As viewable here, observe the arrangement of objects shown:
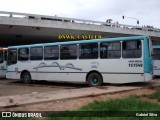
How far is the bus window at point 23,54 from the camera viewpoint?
20.9 metres

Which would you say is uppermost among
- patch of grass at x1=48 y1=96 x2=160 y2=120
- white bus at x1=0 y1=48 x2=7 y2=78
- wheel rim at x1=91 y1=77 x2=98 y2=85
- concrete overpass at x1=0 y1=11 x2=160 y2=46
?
concrete overpass at x1=0 y1=11 x2=160 y2=46

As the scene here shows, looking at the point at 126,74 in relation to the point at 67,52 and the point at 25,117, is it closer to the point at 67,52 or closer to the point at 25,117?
the point at 67,52

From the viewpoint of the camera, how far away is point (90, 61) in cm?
1758

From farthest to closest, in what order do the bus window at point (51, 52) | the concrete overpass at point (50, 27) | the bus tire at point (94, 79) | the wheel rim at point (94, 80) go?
the concrete overpass at point (50, 27), the bus window at point (51, 52), the wheel rim at point (94, 80), the bus tire at point (94, 79)

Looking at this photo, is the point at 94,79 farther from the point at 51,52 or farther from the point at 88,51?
the point at 51,52

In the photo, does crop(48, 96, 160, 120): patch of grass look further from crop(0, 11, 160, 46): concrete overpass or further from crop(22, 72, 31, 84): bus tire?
crop(0, 11, 160, 46): concrete overpass

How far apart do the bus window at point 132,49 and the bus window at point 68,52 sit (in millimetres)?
3007

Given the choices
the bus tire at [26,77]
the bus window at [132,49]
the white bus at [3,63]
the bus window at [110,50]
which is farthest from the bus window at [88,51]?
the white bus at [3,63]

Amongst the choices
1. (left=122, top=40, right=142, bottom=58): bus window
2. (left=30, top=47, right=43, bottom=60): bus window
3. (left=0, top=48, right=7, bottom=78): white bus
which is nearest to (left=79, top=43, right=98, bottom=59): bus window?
(left=122, top=40, right=142, bottom=58): bus window

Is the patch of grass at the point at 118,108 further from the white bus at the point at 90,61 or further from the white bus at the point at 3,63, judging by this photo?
the white bus at the point at 3,63

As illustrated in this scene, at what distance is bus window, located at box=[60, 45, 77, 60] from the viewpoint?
59.7 ft

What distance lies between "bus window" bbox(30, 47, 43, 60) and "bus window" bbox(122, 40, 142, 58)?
5.68 metres

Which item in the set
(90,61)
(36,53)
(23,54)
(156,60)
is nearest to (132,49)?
(90,61)

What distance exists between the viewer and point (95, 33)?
35312 millimetres
